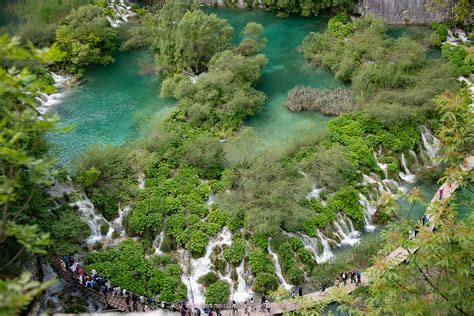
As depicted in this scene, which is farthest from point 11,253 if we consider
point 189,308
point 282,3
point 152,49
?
point 282,3

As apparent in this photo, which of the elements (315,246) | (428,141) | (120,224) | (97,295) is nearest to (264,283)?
(315,246)

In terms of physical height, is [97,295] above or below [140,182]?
below

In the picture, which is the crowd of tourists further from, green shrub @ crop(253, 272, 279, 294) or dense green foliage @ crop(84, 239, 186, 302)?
green shrub @ crop(253, 272, 279, 294)

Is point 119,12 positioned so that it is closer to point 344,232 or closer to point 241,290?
point 344,232

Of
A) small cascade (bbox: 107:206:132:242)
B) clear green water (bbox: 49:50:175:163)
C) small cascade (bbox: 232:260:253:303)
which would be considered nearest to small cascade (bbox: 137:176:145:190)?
small cascade (bbox: 107:206:132:242)

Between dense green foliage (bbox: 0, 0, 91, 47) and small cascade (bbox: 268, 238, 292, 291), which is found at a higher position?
dense green foliage (bbox: 0, 0, 91, 47)

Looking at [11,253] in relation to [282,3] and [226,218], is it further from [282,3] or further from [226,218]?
[282,3]
